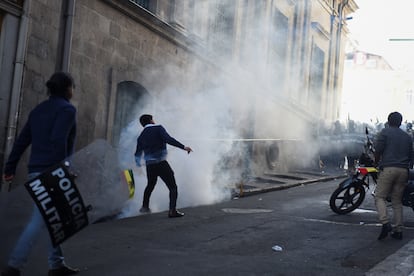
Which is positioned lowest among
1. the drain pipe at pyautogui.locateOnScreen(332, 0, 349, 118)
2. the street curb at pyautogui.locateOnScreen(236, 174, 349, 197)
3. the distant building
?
the street curb at pyautogui.locateOnScreen(236, 174, 349, 197)

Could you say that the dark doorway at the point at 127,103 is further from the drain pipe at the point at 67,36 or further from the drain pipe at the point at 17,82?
the drain pipe at the point at 17,82

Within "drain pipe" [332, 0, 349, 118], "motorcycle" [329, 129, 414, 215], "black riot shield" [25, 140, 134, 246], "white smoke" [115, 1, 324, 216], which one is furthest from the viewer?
"drain pipe" [332, 0, 349, 118]

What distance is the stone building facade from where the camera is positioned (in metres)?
6.51

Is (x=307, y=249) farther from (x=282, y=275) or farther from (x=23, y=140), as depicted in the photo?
(x=23, y=140)

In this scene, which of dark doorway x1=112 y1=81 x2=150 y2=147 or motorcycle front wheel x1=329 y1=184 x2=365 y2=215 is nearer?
motorcycle front wheel x1=329 y1=184 x2=365 y2=215

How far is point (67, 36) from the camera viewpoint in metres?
7.10

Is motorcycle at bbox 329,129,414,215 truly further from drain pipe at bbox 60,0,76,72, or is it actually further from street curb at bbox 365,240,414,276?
drain pipe at bbox 60,0,76,72

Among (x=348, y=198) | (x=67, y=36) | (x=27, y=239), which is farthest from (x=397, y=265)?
(x=67, y=36)

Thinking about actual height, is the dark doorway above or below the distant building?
below

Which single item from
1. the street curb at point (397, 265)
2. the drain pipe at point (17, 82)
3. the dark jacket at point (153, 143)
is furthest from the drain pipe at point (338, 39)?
the street curb at point (397, 265)

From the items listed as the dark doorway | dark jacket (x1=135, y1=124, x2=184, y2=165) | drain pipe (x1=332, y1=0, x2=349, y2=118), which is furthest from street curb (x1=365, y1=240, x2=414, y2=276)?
drain pipe (x1=332, y1=0, x2=349, y2=118)

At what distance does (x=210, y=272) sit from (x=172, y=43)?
671 centimetres

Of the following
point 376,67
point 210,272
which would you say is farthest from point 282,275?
point 376,67

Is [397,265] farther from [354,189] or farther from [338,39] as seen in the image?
[338,39]
